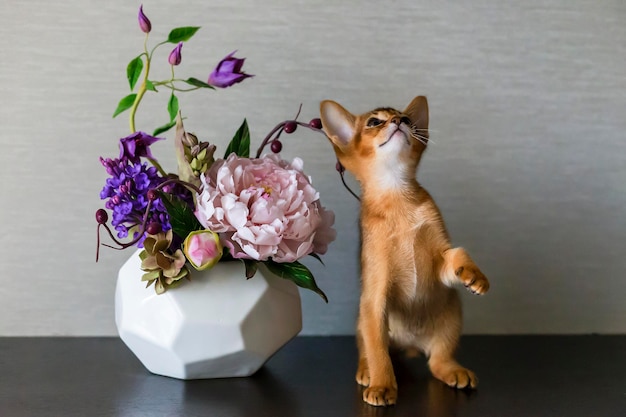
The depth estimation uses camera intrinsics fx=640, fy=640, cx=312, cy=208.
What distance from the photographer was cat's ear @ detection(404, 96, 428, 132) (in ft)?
3.03

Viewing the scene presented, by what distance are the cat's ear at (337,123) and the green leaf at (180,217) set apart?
222 millimetres

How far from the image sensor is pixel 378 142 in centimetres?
84

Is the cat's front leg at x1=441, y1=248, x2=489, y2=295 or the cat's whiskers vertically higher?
the cat's whiskers

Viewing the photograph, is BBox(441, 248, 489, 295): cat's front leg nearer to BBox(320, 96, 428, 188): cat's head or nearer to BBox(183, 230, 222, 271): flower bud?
BBox(320, 96, 428, 188): cat's head

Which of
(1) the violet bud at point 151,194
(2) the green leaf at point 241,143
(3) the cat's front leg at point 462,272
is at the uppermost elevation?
(2) the green leaf at point 241,143

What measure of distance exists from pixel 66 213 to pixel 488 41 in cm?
80

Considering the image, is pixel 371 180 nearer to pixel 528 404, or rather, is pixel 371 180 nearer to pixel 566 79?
pixel 528 404

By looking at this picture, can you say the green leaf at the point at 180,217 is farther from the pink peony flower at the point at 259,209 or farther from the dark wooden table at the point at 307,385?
the dark wooden table at the point at 307,385

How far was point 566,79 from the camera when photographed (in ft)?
3.78

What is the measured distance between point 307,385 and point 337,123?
1.19ft

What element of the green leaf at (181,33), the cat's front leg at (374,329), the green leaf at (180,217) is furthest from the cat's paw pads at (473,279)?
the green leaf at (181,33)

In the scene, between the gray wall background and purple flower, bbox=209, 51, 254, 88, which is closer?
purple flower, bbox=209, 51, 254, 88

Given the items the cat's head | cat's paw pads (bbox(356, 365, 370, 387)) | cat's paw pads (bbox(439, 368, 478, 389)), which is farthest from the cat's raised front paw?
the cat's head

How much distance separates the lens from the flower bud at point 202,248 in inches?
31.1
